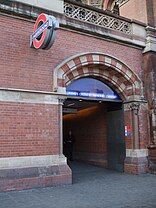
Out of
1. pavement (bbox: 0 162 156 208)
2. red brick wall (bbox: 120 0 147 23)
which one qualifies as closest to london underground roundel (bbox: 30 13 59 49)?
pavement (bbox: 0 162 156 208)

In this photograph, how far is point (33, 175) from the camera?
772 cm

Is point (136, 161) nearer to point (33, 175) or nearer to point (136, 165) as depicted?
point (136, 165)

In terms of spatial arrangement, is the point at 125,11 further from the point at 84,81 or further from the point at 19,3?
the point at 19,3

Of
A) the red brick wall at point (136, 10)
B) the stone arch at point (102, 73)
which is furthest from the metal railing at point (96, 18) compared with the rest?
the stone arch at point (102, 73)

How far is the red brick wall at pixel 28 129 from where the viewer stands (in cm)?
755

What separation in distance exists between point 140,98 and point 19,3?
5937 millimetres

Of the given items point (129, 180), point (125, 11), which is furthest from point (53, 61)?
point (125, 11)

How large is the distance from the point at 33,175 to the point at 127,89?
546 cm

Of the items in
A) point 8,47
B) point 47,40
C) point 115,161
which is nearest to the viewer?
point 47,40

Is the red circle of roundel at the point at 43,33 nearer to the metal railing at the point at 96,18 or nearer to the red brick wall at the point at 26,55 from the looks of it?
the red brick wall at the point at 26,55

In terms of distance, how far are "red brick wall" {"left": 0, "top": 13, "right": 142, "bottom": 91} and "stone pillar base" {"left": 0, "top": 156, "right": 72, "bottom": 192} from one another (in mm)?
2391

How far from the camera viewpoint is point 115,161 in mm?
11445

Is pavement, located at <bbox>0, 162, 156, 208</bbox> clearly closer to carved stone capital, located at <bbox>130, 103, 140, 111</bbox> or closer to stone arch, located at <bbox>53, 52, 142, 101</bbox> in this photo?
carved stone capital, located at <bbox>130, 103, 140, 111</bbox>

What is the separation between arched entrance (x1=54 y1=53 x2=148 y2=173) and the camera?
9773mm
